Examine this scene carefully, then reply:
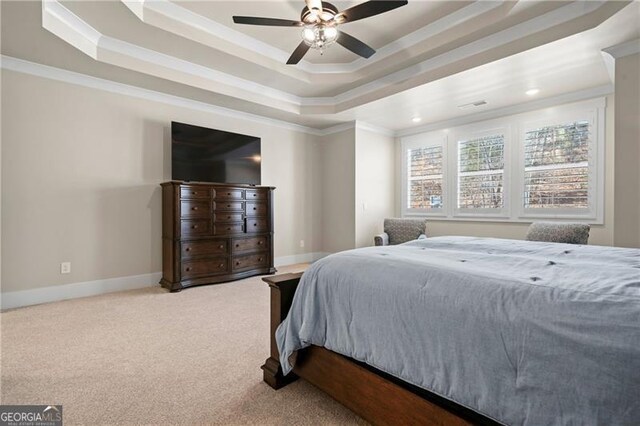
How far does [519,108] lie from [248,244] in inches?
176

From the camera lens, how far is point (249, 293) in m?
3.79

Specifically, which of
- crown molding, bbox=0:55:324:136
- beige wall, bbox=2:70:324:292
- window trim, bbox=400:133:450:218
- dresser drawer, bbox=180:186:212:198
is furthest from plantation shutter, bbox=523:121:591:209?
beige wall, bbox=2:70:324:292

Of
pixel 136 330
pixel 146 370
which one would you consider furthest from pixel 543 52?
pixel 136 330

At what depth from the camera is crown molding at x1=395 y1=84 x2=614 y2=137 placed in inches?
153

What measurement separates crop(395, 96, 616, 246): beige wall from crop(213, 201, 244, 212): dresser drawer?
10.5 ft

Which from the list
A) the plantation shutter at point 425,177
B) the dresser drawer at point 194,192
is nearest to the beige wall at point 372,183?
the plantation shutter at point 425,177

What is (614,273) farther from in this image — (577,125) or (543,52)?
(577,125)

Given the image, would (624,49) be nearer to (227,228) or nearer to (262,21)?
(262,21)

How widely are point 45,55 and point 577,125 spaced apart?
634 centimetres

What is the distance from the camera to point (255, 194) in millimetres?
4648

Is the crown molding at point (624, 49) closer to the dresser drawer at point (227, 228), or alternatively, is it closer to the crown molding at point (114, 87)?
→ the crown molding at point (114, 87)

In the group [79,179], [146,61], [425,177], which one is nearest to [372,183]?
[425,177]

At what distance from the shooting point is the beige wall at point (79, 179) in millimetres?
3293

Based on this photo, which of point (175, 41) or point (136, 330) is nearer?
point (136, 330)
